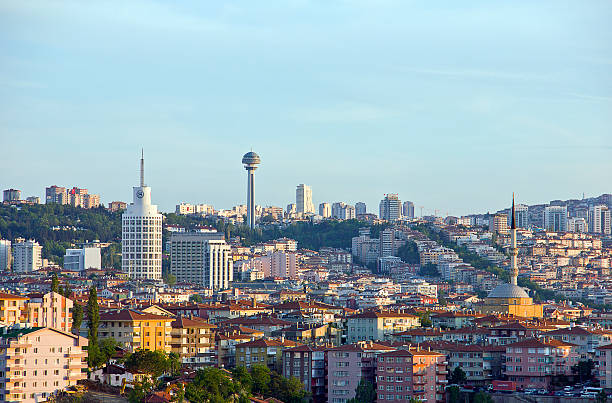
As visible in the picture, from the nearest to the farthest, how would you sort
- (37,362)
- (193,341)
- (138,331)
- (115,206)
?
1. (37,362)
2. (138,331)
3. (193,341)
4. (115,206)

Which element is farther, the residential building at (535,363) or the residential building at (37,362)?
the residential building at (535,363)

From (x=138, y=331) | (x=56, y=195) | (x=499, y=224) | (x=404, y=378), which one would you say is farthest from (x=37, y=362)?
(x=56, y=195)

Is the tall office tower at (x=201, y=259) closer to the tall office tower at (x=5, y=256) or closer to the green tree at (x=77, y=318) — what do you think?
the tall office tower at (x=5, y=256)

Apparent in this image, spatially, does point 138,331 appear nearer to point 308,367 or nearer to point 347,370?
point 308,367

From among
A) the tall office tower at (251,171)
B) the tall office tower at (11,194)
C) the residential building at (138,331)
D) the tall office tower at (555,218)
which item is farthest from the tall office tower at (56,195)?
the residential building at (138,331)

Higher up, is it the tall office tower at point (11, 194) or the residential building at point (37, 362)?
the tall office tower at point (11, 194)

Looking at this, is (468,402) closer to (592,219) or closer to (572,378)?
(572,378)
